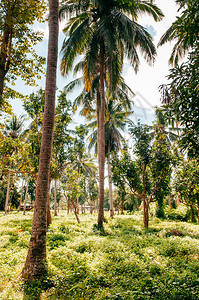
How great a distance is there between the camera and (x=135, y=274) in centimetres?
415

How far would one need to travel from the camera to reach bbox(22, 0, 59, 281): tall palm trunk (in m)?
4.07

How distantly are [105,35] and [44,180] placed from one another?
798cm

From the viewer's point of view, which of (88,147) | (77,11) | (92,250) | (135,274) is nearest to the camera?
(135,274)

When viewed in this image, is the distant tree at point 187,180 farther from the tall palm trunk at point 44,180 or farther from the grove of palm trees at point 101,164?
the tall palm trunk at point 44,180

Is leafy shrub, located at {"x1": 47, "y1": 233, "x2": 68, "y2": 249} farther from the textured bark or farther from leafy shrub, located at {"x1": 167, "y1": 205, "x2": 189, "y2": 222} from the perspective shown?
leafy shrub, located at {"x1": 167, "y1": 205, "x2": 189, "y2": 222}

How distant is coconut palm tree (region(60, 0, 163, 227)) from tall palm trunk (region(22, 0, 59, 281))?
4.51 metres

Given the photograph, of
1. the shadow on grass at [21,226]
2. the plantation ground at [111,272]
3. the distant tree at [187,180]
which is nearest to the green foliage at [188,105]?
the plantation ground at [111,272]

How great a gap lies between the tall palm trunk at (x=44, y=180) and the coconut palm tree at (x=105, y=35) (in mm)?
4511

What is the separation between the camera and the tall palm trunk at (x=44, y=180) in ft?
13.4

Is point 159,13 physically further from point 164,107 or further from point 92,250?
point 92,250

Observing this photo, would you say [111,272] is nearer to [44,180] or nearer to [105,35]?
[44,180]

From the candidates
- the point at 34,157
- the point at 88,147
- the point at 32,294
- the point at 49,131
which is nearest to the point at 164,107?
the point at 49,131

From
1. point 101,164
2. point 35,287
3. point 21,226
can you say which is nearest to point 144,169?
point 101,164

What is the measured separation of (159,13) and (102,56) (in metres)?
3.62
